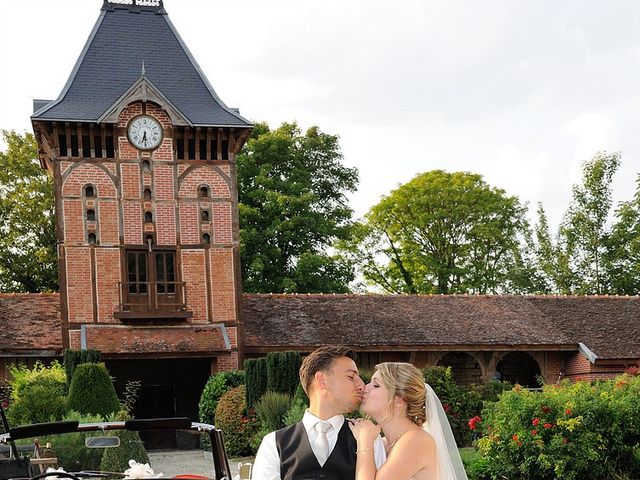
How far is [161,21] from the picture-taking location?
28.6 m

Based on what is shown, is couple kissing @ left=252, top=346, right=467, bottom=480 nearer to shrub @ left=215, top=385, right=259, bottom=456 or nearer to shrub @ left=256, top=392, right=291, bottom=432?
shrub @ left=256, top=392, right=291, bottom=432

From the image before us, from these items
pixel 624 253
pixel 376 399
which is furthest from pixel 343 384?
pixel 624 253

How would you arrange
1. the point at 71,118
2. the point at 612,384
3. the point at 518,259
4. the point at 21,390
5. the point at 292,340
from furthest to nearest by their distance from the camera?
the point at 518,259, the point at 292,340, the point at 71,118, the point at 21,390, the point at 612,384

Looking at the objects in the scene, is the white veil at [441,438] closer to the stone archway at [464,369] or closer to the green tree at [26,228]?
the stone archway at [464,369]

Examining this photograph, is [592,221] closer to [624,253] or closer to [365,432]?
[624,253]

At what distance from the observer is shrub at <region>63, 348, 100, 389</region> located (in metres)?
24.0

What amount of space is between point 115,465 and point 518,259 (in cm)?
4030

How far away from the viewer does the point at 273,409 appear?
20938 mm

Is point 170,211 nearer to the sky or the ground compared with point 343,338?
nearer to the sky

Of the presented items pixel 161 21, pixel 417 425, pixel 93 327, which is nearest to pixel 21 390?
pixel 93 327

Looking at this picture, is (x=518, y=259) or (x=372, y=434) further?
(x=518, y=259)

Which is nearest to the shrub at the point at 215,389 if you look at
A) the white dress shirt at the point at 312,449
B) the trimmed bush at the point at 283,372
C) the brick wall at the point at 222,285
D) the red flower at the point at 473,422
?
the brick wall at the point at 222,285

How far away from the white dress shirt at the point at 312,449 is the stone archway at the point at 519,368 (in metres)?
27.5

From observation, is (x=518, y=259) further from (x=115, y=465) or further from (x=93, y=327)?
(x=115, y=465)
